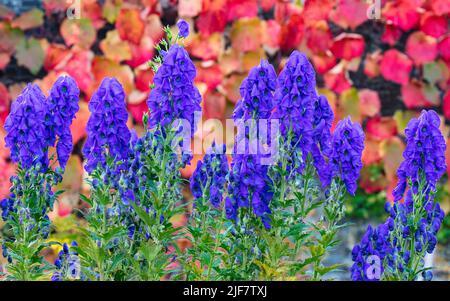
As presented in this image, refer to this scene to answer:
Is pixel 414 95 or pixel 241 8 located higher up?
pixel 241 8

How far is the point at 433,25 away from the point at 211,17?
4.26 ft

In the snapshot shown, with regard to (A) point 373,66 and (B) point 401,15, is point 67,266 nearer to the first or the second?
(A) point 373,66

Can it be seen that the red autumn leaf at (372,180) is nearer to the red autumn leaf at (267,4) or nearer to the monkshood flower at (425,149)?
the red autumn leaf at (267,4)

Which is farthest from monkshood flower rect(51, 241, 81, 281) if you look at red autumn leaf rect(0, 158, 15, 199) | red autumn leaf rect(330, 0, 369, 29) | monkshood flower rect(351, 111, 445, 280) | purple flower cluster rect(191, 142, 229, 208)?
red autumn leaf rect(330, 0, 369, 29)

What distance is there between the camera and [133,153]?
10.8 ft

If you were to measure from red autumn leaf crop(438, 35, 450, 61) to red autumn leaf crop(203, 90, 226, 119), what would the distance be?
133 centimetres

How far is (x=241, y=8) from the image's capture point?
529 centimetres

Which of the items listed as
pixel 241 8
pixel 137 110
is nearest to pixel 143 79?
pixel 137 110

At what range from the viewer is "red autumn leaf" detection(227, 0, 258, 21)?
208 inches

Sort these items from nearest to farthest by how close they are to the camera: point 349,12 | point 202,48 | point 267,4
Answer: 1. point 202,48
2. point 267,4
3. point 349,12
